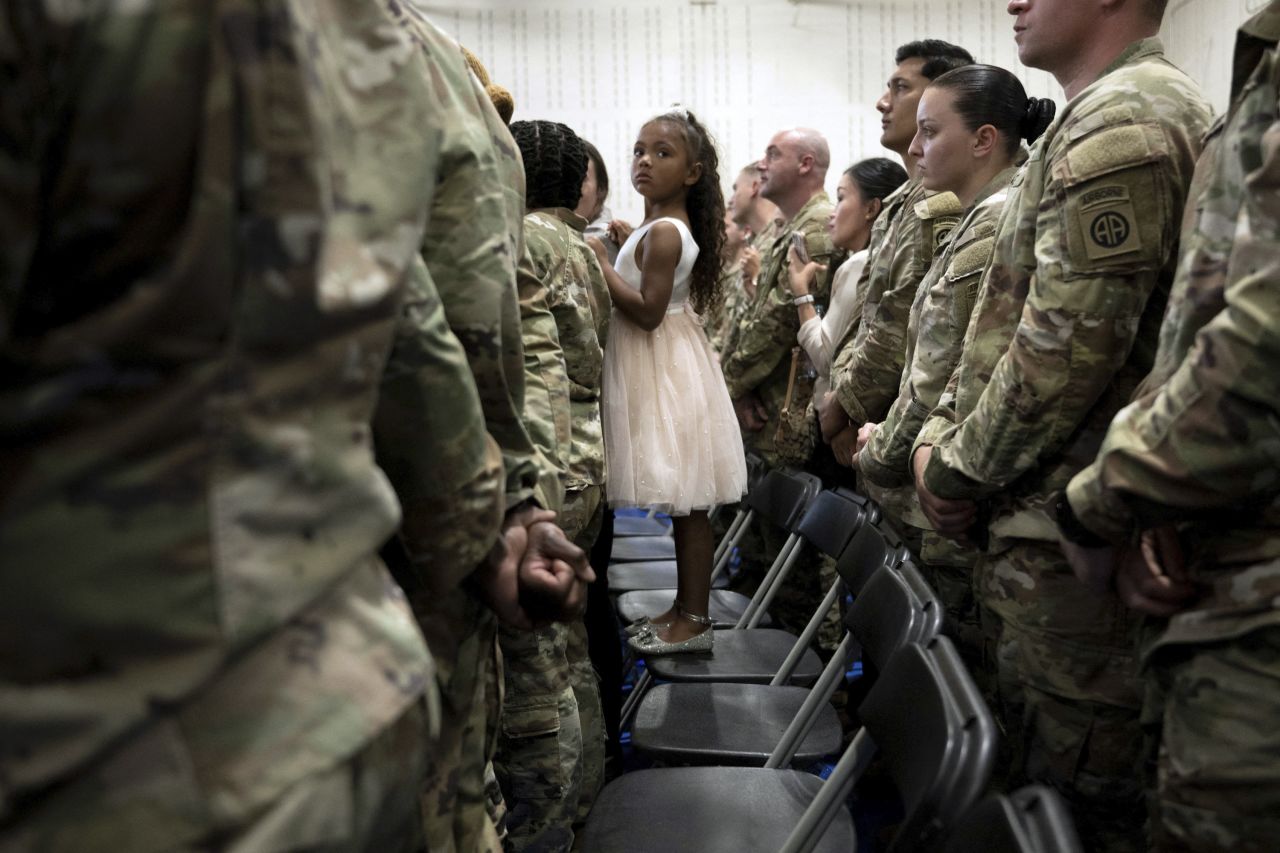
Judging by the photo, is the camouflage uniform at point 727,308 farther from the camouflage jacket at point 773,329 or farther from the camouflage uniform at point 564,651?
the camouflage uniform at point 564,651

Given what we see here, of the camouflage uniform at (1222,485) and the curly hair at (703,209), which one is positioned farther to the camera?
the curly hair at (703,209)

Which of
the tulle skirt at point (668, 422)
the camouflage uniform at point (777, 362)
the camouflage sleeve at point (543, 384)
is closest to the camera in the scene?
the camouflage sleeve at point (543, 384)

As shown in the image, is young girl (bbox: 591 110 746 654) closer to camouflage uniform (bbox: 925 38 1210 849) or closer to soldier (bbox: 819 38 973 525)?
soldier (bbox: 819 38 973 525)

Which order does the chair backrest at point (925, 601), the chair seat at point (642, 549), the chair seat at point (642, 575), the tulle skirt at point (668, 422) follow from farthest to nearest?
the chair seat at point (642, 549)
the chair seat at point (642, 575)
the tulle skirt at point (668, 422)
the chair backrest at point (925, 601)

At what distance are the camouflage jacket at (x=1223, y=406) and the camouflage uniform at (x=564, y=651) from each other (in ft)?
2.72

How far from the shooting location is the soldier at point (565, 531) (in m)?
1.95

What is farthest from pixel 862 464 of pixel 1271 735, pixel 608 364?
pixel 1271 735

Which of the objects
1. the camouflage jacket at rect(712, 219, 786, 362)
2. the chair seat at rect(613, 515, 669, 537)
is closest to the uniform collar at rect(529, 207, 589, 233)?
the camouflage jacket at rect(712, 219, 786, 362)

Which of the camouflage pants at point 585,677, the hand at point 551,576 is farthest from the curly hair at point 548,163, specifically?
the hand at point 551,576

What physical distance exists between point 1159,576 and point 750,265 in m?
2.94

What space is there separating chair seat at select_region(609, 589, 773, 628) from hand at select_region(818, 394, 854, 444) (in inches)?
22.2

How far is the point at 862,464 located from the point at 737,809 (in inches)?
31.3

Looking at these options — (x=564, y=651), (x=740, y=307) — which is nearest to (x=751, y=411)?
(x=740, y=307)

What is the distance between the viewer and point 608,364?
2.89 m
